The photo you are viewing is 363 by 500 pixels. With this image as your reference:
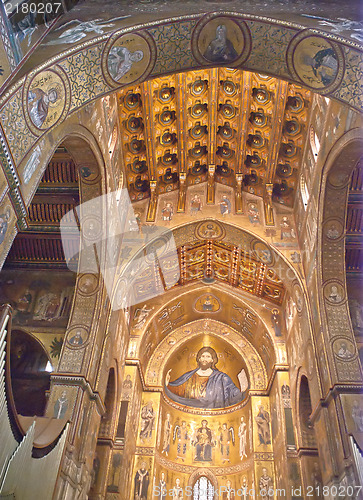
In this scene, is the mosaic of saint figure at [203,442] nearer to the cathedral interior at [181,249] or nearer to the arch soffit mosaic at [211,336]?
the cathedral interior at [181,249]

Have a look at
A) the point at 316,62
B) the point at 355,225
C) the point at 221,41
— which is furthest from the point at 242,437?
the point at 221,41

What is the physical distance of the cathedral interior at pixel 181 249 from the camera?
7.47 m

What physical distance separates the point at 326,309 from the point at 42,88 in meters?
8.56

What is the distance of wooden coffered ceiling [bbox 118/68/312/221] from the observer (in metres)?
12.3

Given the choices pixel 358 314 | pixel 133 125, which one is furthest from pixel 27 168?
pixel 358 314

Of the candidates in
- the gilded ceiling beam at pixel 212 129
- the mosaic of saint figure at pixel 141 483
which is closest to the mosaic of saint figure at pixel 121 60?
the gilded ceiling beam at pixel 212 129

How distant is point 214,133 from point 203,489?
45.9ft

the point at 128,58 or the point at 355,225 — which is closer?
the point at 128,58

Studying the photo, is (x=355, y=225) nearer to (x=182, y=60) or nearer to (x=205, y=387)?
(x=182, y=60)

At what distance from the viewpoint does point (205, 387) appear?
19516mm

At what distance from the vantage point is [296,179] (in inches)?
545

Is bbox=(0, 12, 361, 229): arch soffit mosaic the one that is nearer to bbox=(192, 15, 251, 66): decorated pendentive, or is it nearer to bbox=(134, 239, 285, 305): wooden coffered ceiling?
bbox=(192, 15, 251, 66): decorated pendentive

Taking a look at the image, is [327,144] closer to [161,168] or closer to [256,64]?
[256,64]

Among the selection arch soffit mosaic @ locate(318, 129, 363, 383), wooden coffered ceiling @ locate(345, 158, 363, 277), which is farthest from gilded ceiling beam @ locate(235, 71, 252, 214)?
wooden coffered ceiling @ locate(345, 158, 363, 277)
